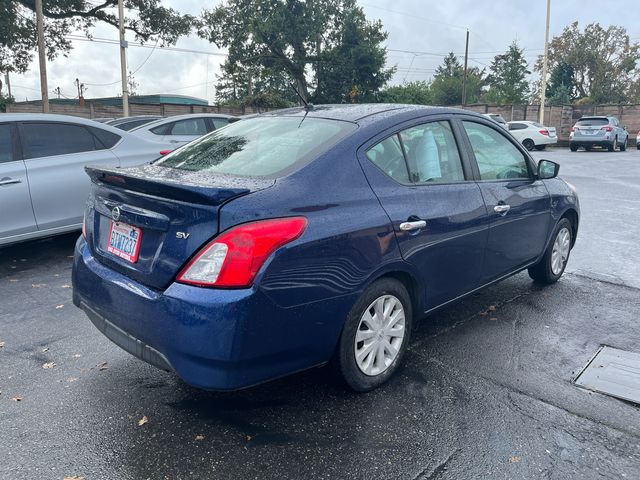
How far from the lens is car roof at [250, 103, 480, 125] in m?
3.35

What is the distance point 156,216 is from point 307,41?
41329mm

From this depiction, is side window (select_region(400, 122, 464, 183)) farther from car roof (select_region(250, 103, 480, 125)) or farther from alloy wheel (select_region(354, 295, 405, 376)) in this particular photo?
alloy wheel (select_region(354, 295, 405, 376))

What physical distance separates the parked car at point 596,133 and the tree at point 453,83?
183 ft

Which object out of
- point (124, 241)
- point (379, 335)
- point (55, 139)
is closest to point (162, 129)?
point (55, 139)

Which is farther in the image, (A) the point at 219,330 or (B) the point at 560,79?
(B) the point at 560,79

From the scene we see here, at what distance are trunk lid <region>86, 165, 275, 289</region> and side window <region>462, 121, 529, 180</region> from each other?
190cm

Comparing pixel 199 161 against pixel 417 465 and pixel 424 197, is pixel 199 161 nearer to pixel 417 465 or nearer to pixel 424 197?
pixel 424 197

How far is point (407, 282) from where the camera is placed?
3295 mm

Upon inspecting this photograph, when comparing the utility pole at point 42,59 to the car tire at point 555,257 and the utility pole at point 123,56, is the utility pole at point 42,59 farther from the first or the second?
the car tire at point 555,257

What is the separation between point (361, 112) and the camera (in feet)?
11.4

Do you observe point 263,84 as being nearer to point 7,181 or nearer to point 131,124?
point 131,124

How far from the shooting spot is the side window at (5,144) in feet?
17.8

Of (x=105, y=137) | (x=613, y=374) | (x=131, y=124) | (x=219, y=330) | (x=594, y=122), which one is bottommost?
(x=613, y=374)

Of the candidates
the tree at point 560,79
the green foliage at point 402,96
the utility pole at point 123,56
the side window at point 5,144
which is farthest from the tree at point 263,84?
the side window at point 5,144
